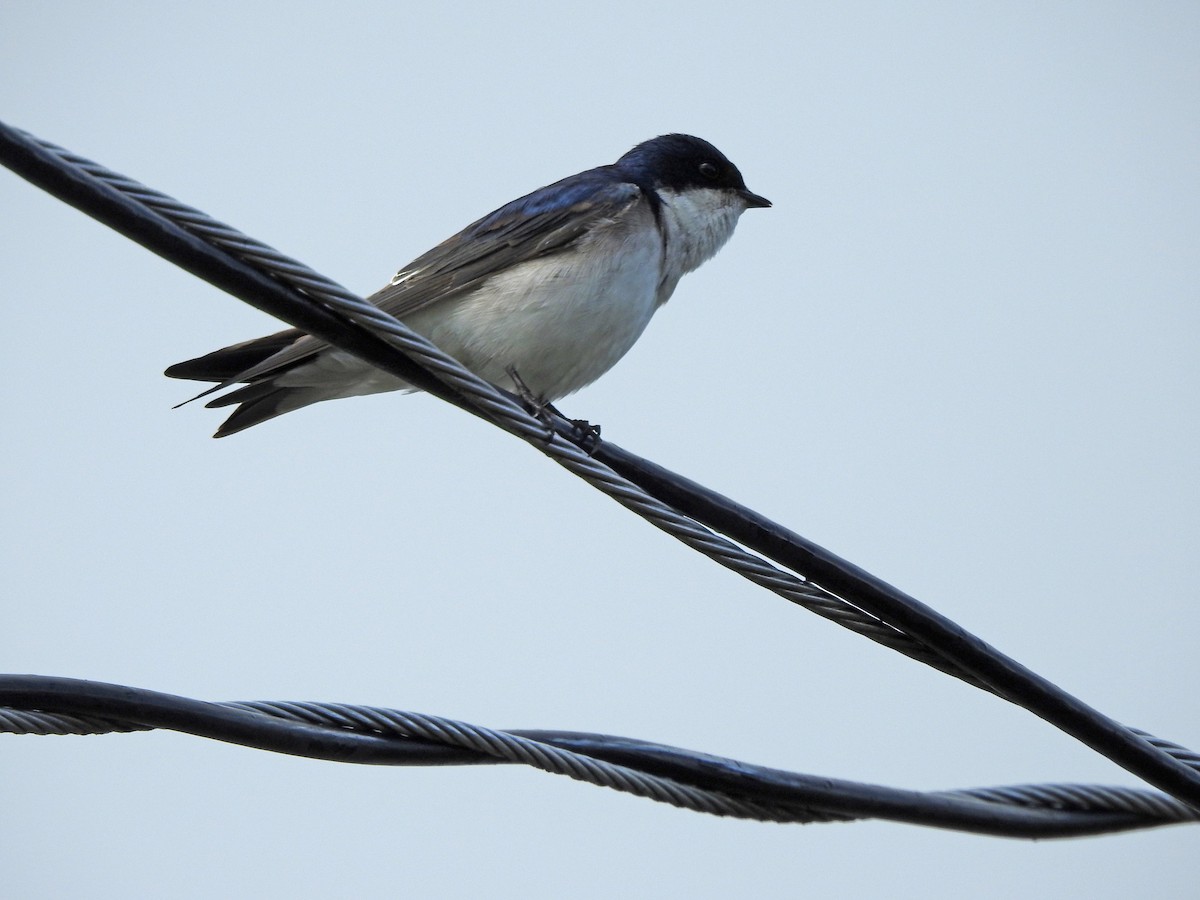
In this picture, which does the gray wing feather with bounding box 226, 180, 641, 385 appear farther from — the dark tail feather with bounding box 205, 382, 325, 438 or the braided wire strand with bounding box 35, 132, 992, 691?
the braided wire strand with bounding box 35, 132, 992, 691

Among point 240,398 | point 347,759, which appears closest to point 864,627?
point 347,759

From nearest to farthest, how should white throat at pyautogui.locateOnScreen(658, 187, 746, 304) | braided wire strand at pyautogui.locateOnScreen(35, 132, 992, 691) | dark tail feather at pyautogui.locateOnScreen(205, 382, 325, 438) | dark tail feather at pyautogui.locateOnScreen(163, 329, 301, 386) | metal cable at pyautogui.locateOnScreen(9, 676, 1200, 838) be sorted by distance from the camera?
braided wire strand at pyautogui.locateOnScreen(35, 132, 992, 691) < metal cable at pyautogui.locateOnScreen(9, 676, 1200, 838) < dark tail feather at pyautogui.locateOnScreen(163, 329, 301, 386) < dark tail feather at pyautogui.locateOnScreen(205, 382, 325, 438) < white throat at pyautogui.locateOnScreen(658, 187, 746, 304)

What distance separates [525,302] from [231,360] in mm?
1169

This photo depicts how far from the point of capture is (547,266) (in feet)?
16.8

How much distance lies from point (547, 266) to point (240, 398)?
1.30m

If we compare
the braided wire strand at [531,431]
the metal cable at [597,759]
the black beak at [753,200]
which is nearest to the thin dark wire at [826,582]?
the braided wire strand at [531,431]

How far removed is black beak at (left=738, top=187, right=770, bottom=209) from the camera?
6.45 meters

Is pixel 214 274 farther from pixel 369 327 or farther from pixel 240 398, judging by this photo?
pixel 240 398

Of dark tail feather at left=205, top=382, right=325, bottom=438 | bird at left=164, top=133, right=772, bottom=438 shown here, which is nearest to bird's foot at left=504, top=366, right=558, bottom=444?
bird at left=164, top=133, right=772, bottom=438

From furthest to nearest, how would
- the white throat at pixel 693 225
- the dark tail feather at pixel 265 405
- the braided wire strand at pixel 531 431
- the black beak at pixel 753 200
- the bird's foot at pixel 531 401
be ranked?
1. the black beak at pixel 753 200
2. the white throat at pixel 693 225
3. the dark tail feather at pixel 265 405
4. the bird's foot at pixel 531 401
5. the braided wire strand at pixel 531 431

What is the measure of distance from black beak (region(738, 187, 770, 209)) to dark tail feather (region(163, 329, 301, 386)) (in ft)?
8.92

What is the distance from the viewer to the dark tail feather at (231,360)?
4211 mm

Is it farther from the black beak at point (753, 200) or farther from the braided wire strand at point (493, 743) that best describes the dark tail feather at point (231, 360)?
the black beak at point (753, 200)

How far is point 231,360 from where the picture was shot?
439 centimetres
